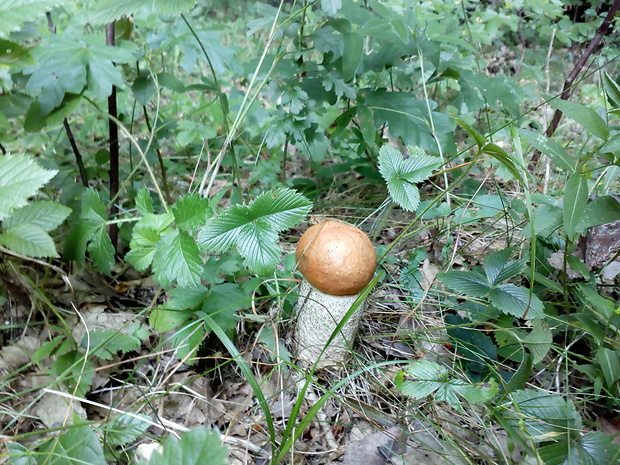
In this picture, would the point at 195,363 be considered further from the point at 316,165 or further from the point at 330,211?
the point at 316,165

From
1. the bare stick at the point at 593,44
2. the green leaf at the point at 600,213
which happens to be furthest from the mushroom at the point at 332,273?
the bare stick at the point at 593,44

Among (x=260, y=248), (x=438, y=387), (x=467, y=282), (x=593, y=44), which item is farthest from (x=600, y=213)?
(x=593, y=44)

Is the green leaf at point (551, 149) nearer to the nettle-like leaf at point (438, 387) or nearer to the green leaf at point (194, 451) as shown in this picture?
the nettle-like leaf at point (438, 387)

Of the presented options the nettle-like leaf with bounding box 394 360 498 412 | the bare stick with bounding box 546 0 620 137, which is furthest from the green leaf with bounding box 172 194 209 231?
the bare stick with bounding box 546 0 620 137

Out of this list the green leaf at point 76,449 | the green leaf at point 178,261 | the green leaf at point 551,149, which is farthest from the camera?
the green leaf at point 551,149

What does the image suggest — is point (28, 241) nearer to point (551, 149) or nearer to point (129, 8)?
point (129, 8)

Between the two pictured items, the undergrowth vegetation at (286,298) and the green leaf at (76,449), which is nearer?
the green leaf at (76,449)
